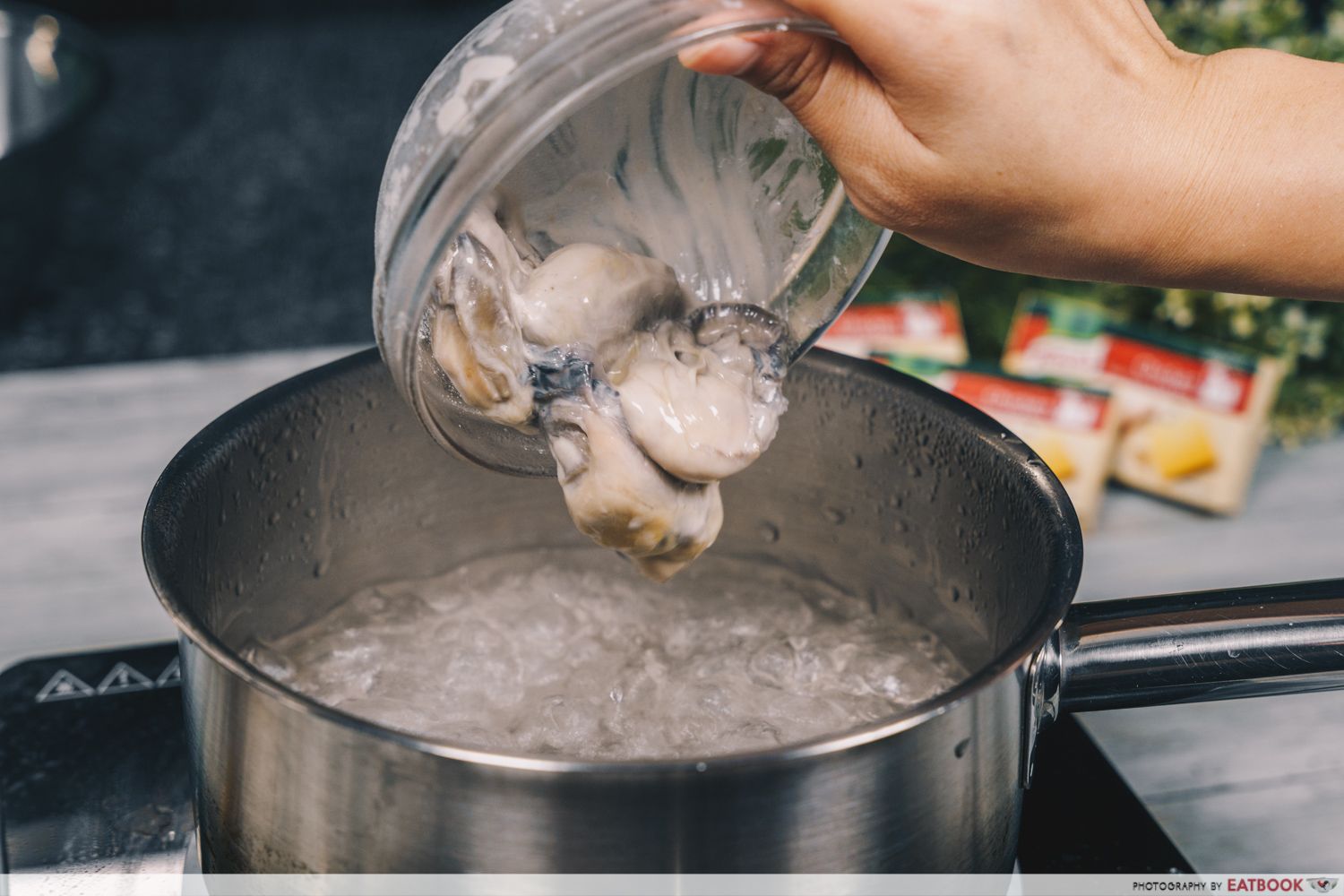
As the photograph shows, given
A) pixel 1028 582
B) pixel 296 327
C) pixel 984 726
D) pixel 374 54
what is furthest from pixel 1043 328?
pixel 374 54

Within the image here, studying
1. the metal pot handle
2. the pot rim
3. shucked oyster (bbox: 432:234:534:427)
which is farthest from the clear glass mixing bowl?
the metal pot handle

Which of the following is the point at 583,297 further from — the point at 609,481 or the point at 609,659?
the point at 609,659

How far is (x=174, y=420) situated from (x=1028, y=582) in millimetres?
997

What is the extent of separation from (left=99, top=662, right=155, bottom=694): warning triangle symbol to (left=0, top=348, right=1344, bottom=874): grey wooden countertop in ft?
0.54

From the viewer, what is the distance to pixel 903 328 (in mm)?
1410

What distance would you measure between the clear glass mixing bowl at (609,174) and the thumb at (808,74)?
24 millimetres

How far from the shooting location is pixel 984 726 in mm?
597

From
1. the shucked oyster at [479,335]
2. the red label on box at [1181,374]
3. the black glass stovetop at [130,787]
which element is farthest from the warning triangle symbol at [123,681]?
the red label on box at [1181,374]

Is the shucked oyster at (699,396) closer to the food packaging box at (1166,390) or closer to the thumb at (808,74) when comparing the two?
the thumb at (808,74)

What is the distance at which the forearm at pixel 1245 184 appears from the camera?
2.39 ft

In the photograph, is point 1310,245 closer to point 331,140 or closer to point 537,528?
point 537,528

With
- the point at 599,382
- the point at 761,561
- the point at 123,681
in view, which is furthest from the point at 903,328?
the point at 123,681

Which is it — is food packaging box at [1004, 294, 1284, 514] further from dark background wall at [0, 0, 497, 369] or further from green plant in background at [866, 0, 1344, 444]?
dark background wall at [0, 0, 497, 369]

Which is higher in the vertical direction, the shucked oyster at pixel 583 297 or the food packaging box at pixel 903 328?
the shucked oyster at pixel 583 297
